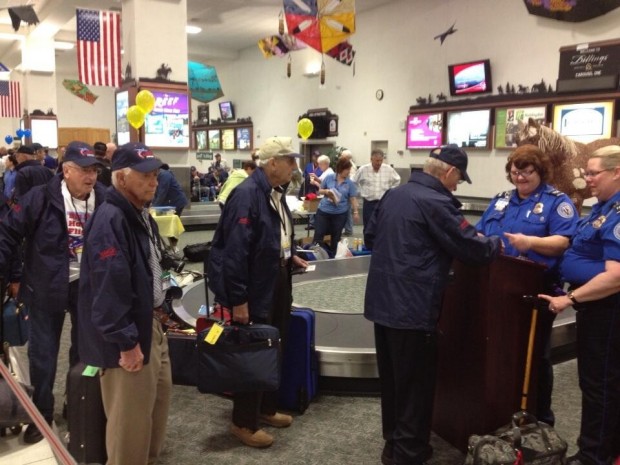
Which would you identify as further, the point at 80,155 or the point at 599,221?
the point at 80,155

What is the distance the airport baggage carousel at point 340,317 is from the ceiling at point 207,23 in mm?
10051

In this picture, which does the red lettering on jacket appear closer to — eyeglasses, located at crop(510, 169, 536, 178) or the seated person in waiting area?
eyeglasses, located at crop(510, 169, 536, 178)

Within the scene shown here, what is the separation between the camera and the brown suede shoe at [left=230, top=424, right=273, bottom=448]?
121 inches

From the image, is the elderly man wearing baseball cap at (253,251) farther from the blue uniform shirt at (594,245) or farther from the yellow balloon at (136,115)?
the yellow balloon at (136,115)

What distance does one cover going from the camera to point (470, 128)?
14328 millimetres

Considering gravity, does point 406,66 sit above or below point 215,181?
above

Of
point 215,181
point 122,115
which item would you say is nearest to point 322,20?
point 122,115

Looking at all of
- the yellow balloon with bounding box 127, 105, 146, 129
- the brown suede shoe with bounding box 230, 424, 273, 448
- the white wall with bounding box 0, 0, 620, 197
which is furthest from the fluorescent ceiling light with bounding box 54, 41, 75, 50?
the brown suede shoe with bounding box 230, 424, 273, 448

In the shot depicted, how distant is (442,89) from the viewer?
15.0 meters

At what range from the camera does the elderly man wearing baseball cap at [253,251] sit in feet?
9.44

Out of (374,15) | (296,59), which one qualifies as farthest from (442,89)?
(296,59)

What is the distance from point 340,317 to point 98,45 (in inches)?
344

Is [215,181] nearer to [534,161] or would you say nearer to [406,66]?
[406,66]

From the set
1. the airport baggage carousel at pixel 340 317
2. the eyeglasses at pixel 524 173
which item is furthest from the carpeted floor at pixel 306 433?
the eyeglasses at pixel 524 173
